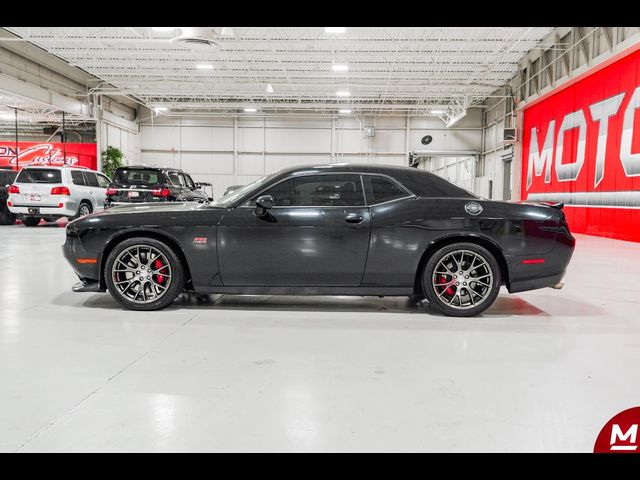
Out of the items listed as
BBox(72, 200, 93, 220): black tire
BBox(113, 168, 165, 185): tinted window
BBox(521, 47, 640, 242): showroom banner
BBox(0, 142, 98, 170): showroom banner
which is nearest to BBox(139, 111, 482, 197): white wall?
BBox(0, 142, 98, 170): showroom banner

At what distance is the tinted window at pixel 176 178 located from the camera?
12.2 m

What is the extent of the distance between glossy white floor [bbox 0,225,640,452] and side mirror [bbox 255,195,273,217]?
84 cm

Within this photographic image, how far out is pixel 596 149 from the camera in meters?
12.6

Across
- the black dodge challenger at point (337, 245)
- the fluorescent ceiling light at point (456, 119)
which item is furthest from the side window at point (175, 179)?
the fluorescent ceiling light at point (456, 119)

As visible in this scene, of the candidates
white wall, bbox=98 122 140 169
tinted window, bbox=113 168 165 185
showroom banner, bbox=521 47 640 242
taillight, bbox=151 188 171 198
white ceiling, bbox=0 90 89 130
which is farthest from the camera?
white wall, bbox=98 122 140 169

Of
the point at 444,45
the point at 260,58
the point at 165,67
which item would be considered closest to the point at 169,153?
the point at 165,67

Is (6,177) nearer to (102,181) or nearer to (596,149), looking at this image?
(102,181)

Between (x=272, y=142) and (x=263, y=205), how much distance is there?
22466 mm

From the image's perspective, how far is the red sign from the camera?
75.9 inches

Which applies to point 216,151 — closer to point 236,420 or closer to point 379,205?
point 379,205

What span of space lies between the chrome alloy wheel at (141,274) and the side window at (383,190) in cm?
182

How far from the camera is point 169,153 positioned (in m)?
26.3

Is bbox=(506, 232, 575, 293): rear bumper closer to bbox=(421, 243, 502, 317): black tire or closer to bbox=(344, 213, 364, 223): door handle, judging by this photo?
bbox=(421, 243, 502, 317): black tire

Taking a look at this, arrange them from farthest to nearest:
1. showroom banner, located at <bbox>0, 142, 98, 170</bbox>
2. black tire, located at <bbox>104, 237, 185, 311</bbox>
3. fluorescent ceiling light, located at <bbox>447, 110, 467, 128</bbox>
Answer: fluorescent ceiling light, located at <bbox>447, 110, 467, 128</bbox>
showroom banner, located at <bbox>0, 142, 98, 170</bbox>
black tire, located at <bbox>104, 237, 185, 311</bbox>
